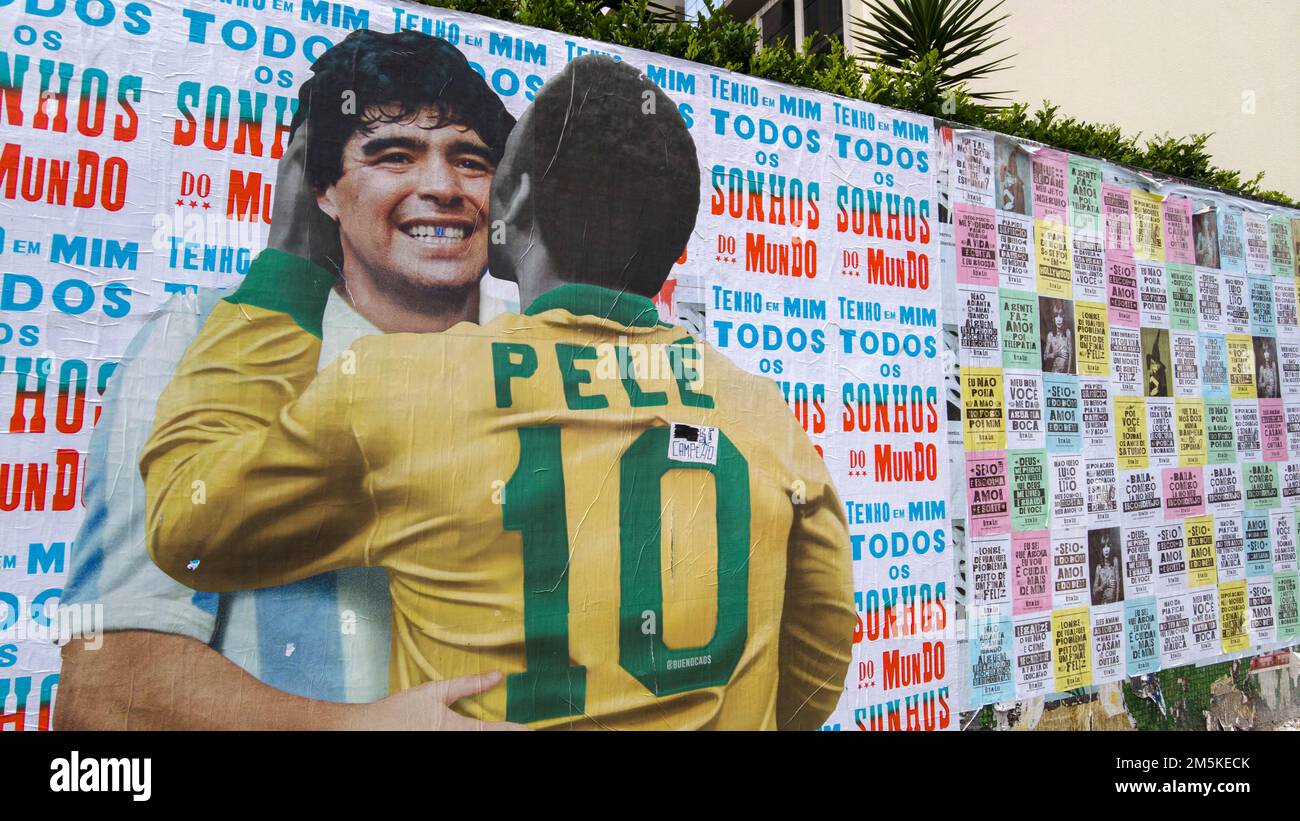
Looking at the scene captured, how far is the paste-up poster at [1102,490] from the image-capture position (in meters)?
4.47

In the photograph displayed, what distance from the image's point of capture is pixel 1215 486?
5.00 metres

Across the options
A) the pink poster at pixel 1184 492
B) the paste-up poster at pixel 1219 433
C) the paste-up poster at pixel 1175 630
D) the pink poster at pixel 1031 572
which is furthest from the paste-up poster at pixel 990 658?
the paste-up poster at pixel 1219 433

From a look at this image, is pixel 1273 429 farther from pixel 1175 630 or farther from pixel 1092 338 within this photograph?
pixel 1092 338

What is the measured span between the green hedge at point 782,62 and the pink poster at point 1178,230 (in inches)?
13.1

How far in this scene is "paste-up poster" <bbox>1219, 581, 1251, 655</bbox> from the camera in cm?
493

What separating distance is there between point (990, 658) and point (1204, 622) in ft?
6.28

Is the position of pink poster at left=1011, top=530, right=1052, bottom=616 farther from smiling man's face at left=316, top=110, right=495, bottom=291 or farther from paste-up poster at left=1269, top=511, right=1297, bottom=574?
smiling man's face at left=316, top=110, right=495, bottom=291

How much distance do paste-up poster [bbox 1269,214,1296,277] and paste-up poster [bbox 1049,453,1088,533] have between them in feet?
8.88

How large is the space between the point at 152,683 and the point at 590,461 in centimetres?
170

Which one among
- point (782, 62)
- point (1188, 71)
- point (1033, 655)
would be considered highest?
point (1188, 71)

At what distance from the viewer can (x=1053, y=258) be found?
4523 mm

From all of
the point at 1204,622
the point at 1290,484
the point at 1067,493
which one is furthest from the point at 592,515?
the point at 1290,484

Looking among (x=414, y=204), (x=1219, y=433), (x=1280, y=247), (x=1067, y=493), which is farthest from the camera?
(x=1280, y=247)

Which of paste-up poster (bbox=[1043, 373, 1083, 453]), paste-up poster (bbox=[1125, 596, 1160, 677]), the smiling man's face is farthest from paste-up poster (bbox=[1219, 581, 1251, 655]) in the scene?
the smiling man's face
